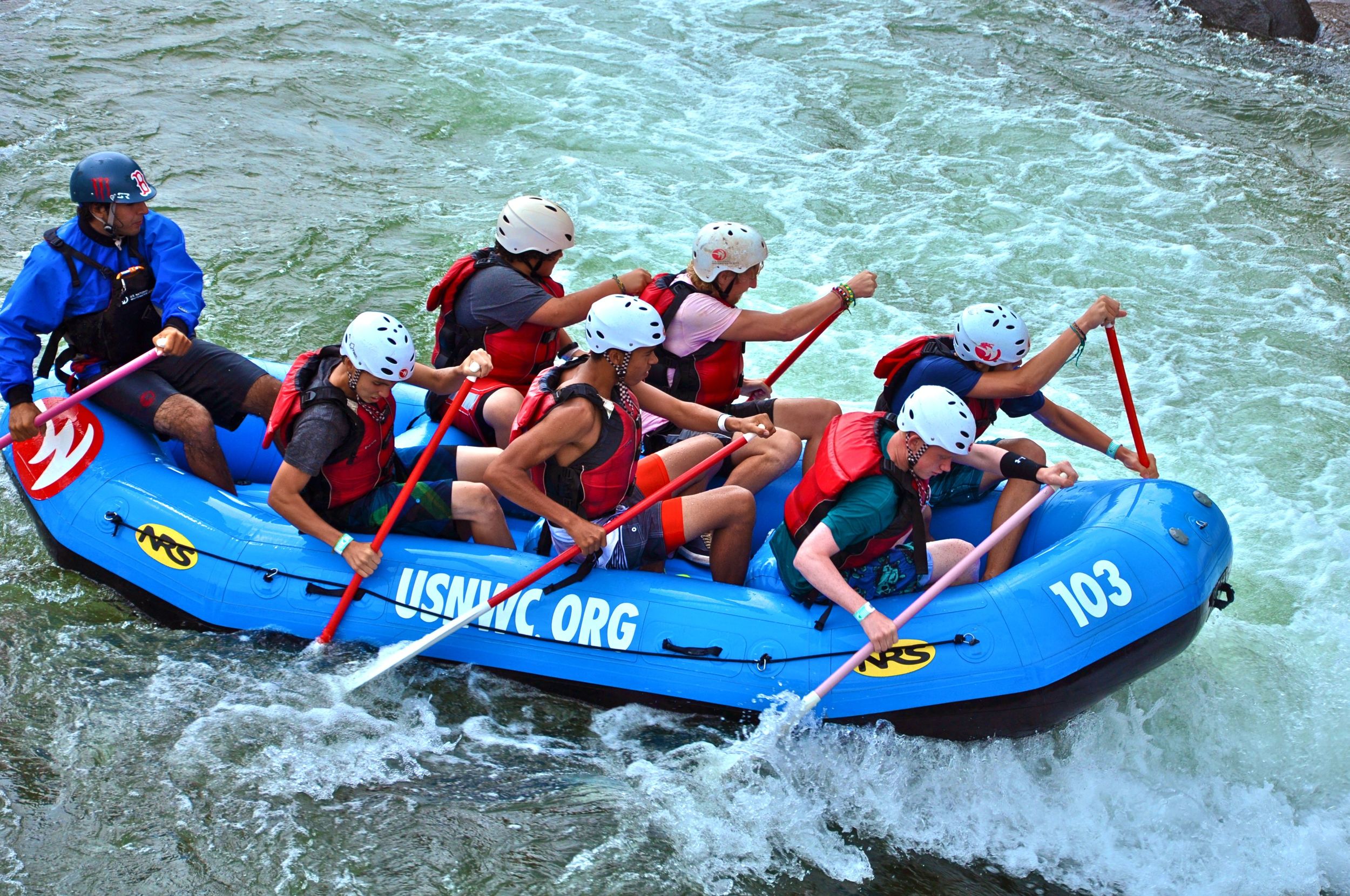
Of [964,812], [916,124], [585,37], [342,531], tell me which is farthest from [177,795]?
[585,37]

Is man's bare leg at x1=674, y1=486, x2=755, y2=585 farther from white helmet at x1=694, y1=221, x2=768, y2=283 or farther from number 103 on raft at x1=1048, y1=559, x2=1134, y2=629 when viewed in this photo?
number 103 on raft at x1=1048, y1=559, x2=1134, y2=629

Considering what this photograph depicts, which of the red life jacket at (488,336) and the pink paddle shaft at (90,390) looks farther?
the red life jacket at (488,336)

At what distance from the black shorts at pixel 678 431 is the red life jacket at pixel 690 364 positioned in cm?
9

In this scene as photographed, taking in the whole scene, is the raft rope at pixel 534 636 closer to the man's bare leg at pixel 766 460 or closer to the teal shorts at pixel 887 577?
the teal shorts at pixel 887 577

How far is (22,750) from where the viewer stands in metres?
4.20

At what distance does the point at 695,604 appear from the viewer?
13.9 feet

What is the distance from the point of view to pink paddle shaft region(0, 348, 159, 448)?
471cm

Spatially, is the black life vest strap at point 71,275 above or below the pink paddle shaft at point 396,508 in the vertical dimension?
above

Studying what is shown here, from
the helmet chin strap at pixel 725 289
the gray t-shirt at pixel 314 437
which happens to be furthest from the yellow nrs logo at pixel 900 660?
the gray t-shirt at pixel 314 437

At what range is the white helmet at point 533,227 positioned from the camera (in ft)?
15.8

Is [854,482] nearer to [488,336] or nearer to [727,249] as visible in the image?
[727,249]

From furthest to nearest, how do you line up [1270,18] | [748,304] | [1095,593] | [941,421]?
[1270,18] → [748,304] → [1095,593] → [941,421]

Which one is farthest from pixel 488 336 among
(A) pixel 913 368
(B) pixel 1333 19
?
(B) pixel 1333 19

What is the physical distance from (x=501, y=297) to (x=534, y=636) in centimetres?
142
